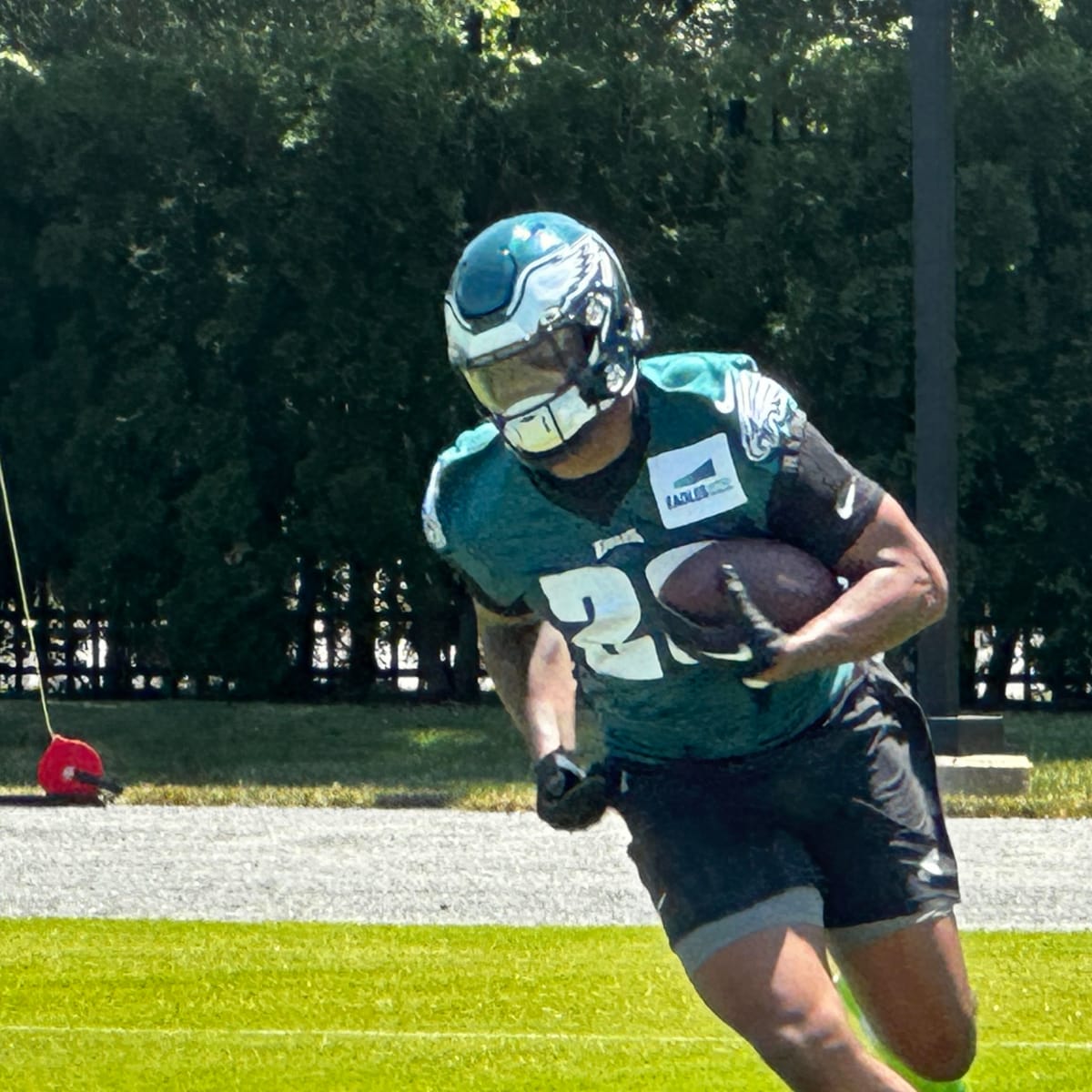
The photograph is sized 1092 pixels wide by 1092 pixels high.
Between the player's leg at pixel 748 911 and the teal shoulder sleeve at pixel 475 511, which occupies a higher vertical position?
the teal shoulder sleeve at pixel 475 511

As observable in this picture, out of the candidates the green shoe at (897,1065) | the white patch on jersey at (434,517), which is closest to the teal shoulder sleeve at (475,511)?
the white patch on jersey at (434,517)

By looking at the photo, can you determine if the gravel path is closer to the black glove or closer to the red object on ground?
the red object on ground

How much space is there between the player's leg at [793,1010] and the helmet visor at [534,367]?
1.00m

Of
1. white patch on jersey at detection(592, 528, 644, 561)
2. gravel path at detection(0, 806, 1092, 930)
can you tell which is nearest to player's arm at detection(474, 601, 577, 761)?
white patch on jersey at detection(592, 528, 644, 561)

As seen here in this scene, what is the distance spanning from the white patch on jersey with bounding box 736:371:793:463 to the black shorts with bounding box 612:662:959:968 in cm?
54

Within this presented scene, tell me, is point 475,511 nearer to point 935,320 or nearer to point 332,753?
point 935,320

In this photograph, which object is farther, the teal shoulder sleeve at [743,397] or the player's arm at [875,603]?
the teal shoulder sleeve at [743,397]

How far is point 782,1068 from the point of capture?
12.1 ft

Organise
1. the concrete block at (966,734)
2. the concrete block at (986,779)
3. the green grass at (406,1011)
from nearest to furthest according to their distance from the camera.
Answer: the green grass at (406,1011) → the concrete block at (986,779) → the concrete block at (966,734)

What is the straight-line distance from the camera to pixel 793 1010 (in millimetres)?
3693

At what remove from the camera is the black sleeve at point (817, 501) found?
3.90m

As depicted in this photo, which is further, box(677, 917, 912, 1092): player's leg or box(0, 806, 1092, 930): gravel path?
box(0, 806, 1092, 930): gravel path

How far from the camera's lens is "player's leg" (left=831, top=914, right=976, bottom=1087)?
13.3 feet

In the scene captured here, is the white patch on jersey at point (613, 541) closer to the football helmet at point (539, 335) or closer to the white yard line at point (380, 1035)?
→ the football helmet at point (539, 335)
